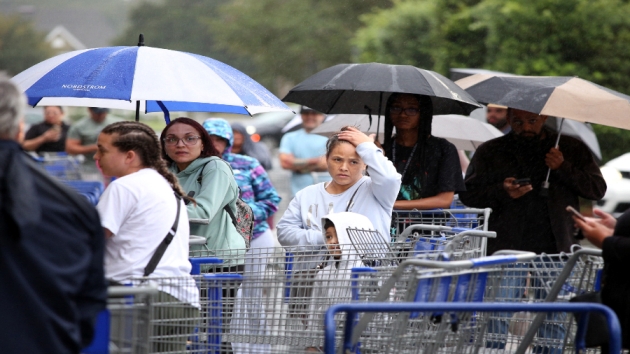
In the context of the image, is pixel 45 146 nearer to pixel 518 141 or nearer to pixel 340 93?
pixel 340 93

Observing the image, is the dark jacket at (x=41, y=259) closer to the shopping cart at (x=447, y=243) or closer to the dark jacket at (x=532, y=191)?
the shopping cart at (x=447, y=243)

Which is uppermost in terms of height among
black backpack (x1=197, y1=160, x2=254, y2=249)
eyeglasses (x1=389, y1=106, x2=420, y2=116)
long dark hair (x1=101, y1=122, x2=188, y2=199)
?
eyeglasses (x1=389, y1=106, x2=420, y2=116)

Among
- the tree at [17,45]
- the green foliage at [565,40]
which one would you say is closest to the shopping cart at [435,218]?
the green foliage at [565,40]

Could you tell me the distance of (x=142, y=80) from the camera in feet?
19.2

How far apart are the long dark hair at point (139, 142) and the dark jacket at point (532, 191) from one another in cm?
323

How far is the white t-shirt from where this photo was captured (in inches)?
168

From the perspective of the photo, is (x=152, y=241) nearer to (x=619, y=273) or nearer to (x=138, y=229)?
(x=138, y=229)

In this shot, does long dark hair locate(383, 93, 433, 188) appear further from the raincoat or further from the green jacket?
the raincoat

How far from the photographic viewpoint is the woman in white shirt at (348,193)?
5.69 meters

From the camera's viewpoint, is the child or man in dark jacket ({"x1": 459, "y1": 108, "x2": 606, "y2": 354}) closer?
the child

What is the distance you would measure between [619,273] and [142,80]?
319 cm

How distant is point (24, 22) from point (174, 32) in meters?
20.0

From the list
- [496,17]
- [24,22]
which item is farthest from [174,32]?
[496,17]

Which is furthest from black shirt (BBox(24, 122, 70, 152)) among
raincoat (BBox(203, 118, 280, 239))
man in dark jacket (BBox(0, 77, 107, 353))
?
man in dark jacket (BBox(0, 77, 107, 353))
